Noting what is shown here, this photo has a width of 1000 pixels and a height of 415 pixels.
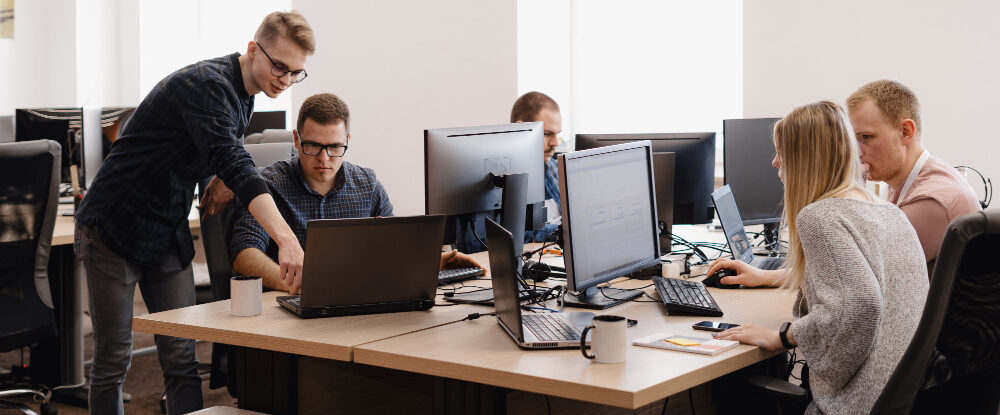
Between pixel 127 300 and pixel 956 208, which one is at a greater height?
pixel 956 208

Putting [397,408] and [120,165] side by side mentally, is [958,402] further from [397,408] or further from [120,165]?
[120,165]

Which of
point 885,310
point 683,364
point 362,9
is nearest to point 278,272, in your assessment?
point 683,364

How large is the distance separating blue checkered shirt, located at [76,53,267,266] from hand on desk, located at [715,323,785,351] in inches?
52.9

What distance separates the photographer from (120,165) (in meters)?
2.55

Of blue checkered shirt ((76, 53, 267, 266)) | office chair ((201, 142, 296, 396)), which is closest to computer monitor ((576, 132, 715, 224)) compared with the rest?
office chair ((201, 142, 296, 396))

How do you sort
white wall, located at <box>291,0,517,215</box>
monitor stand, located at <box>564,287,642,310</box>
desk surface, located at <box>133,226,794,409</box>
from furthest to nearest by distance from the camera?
white wall, located at <box>291,0,517,215</box>, monitor stand, located at <box>564,287,642,310</box>, desk surface, located at <box>133,226,794,409</box>

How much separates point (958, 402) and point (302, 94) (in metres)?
5.02

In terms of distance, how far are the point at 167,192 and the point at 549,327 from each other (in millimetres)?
1274

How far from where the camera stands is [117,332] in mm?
2629

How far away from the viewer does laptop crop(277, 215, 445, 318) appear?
6.56 ft

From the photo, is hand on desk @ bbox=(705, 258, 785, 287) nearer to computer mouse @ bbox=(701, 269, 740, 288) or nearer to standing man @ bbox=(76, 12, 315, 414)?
computer mouse @ bbox=(701, 269, 740, 288)

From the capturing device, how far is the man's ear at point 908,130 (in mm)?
2365

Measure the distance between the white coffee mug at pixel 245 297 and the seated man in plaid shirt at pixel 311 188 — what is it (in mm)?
356

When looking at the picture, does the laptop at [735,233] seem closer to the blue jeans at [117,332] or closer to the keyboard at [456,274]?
the keyboard at [456,274]
